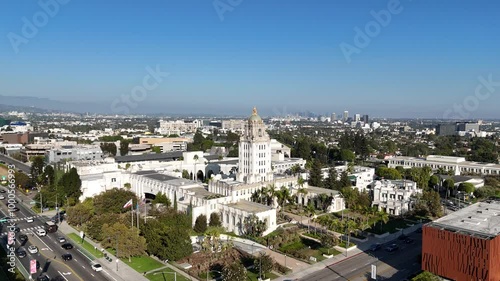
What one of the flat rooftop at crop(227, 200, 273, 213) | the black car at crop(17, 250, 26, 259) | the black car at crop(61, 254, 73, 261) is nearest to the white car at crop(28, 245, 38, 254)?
the black car at crop(17, 250, 26, 259)

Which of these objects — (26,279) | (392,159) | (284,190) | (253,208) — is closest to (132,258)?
(26,279)

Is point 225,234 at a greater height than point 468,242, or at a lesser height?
lesser

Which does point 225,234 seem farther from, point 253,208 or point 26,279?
point 26,279

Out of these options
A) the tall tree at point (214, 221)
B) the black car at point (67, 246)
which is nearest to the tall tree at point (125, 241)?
the black car at point (67, 246)

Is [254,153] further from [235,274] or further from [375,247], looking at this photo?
[235,274]

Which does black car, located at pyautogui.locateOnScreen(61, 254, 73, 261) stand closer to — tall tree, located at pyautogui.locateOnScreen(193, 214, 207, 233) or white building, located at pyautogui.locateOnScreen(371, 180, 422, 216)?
tall tree, located at pyautogui.locateOnScreen(193, 214, 207, 233)

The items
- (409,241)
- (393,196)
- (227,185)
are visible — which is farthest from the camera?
(393,196)

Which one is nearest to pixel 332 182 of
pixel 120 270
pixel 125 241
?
pixel 125 241
